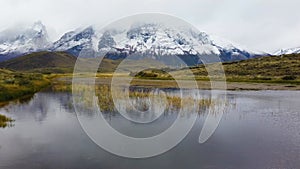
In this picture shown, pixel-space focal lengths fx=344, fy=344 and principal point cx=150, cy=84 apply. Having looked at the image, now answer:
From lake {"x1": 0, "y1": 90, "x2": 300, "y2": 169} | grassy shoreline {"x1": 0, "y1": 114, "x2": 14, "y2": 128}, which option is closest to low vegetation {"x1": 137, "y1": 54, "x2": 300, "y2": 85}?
lake {"x1": 0, "y1": 90, "x2": 300, "y2": 169}

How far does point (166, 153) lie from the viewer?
21.6m

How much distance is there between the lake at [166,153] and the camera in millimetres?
19344

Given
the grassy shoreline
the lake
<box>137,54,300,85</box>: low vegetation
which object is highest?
<box>137,54,300,85</box>: low vegetation

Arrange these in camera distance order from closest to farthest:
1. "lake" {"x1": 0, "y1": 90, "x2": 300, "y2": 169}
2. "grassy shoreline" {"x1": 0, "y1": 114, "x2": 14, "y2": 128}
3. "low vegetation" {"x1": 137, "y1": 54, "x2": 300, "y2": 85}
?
"lake" {"x1": 0, "y1": 90, "x2": 300, "y2": 169} < "grassy shoreline" {"x1": 0, "y1": 114, "x2": 14, "y2": 128} < "low vegetation" {"x1": 137, "y1": 54, "x2": 300, "y2": 85}

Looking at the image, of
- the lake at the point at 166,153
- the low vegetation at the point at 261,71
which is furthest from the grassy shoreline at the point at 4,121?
the low vegetation at the point at 261,71

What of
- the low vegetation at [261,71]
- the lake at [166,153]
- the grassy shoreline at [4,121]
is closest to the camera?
the lake at [166,153]

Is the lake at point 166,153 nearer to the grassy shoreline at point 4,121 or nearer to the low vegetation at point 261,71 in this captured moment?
the grassy shoreline at point 4,121

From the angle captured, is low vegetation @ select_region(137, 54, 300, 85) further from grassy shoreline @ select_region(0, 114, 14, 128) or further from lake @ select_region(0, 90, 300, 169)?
grassy shoreline @ select_region(0, 114, 14, 128)

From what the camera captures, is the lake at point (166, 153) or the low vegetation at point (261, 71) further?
the low vegetation at point (261, 71)

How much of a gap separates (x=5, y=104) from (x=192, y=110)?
23.6 meters

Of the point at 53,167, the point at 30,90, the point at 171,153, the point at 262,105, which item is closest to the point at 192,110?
the point at 262,105

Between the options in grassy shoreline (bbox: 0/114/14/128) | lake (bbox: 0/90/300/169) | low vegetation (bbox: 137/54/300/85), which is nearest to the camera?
lake (bbox: 0/90/300/169)

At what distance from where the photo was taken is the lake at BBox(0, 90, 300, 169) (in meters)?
19.3

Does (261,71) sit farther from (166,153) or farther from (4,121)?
(166,153)
